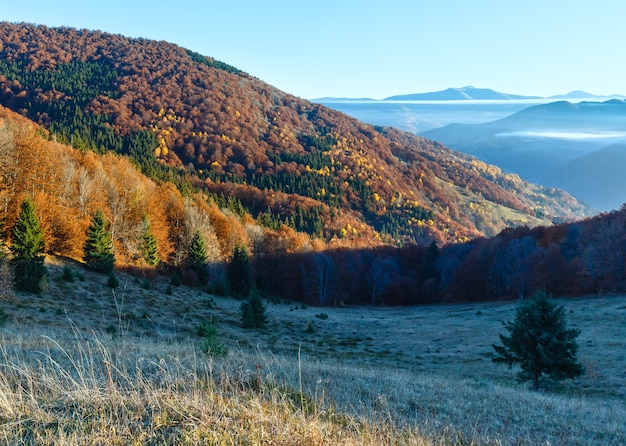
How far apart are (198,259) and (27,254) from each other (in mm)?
28418

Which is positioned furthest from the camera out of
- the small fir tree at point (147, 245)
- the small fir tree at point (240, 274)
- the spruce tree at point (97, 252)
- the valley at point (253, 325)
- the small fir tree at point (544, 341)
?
the small fir tree at point (240, 274)

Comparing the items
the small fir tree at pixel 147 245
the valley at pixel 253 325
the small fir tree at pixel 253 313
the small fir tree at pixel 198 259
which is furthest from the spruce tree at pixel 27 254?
the small fir tree at pixel 198 259

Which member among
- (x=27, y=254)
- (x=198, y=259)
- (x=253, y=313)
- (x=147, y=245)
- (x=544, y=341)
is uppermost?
(x=27, y=254)

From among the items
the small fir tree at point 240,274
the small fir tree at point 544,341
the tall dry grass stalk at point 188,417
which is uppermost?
→ the tall dry grass stalk at point 188,417

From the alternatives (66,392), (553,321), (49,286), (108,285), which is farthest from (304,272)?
(66,392)

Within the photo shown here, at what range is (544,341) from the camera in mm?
15820

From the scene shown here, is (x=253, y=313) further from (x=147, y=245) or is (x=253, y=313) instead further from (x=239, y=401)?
(x=239, y=401)

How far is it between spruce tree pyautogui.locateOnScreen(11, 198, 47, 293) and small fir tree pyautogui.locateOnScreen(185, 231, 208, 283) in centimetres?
2581

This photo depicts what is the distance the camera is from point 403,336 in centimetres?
3831

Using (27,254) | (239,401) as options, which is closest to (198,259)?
(27,254)

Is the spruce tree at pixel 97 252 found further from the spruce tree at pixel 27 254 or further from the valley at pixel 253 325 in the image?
the spruce tree at pixel 27 254

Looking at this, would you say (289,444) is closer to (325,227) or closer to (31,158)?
(31,158)

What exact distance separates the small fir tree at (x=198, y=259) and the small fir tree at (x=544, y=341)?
44882mm

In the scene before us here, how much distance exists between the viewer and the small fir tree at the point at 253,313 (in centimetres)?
3259
